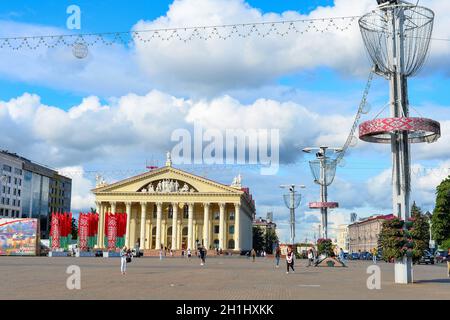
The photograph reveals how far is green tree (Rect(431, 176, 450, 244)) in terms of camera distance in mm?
77438

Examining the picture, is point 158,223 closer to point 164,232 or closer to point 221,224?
point 164,232

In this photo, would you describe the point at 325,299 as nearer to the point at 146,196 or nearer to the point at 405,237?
the point at 405,237

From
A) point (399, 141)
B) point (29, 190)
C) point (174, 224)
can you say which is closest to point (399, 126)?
point (399, 141)

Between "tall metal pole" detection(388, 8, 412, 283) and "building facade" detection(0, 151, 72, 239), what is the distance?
9670 cm

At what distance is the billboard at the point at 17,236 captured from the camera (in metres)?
77.9

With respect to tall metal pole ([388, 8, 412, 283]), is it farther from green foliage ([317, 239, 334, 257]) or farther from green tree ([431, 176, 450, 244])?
green tree ([431, 176, 450, 244])

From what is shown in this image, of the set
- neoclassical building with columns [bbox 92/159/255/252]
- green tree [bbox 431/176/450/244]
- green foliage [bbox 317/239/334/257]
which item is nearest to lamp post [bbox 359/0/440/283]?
green foliage [bbox 317/239/334/257]

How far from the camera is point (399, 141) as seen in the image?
28047 mm

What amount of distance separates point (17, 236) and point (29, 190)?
2302 inches

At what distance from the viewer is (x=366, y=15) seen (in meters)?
27.4

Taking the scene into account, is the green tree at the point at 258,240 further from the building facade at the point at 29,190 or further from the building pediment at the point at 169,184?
the building facade at the point at 29,190
